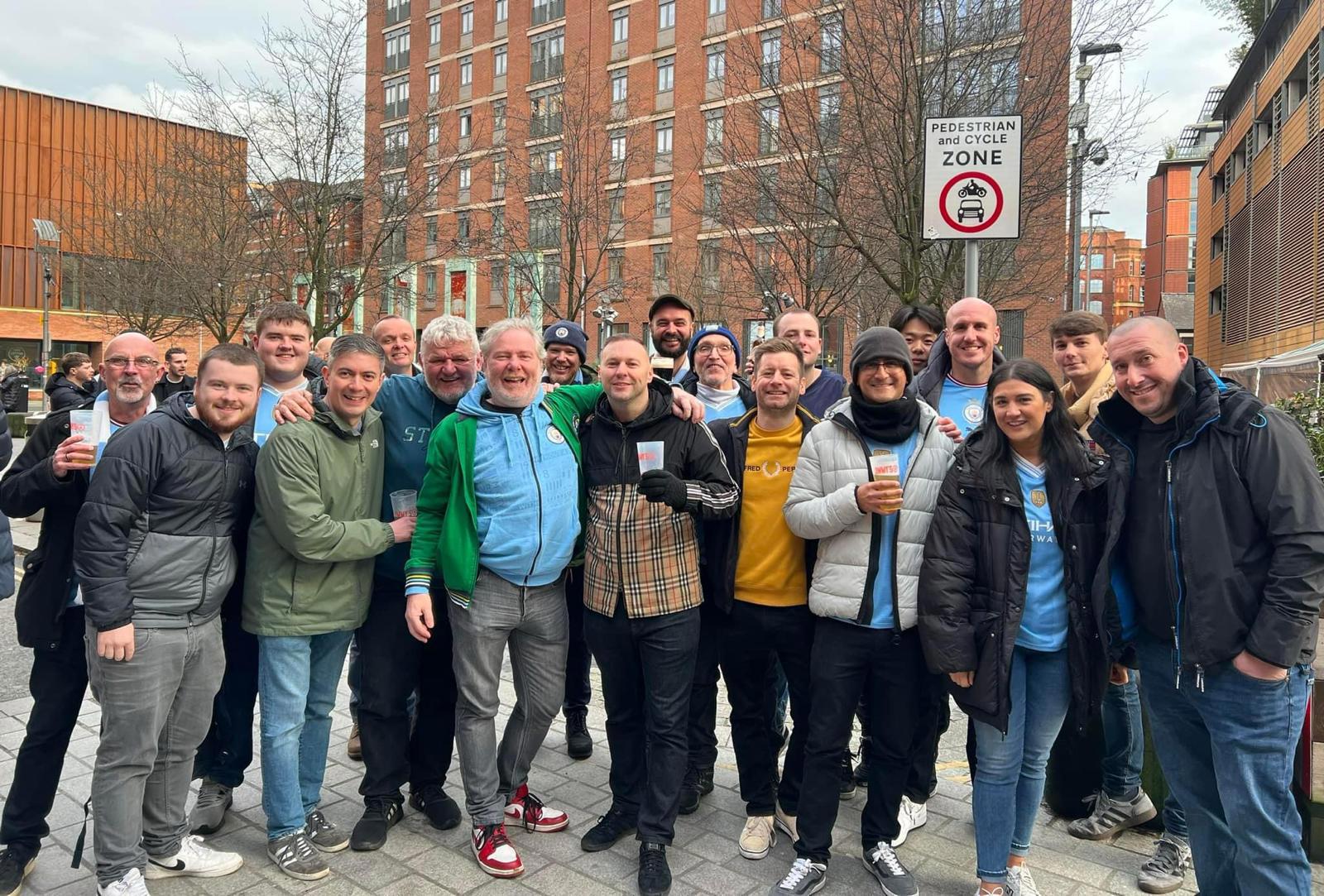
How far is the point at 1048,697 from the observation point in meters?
3.34

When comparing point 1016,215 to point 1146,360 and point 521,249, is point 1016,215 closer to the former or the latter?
point 1146,360

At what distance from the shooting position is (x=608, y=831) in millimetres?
3934

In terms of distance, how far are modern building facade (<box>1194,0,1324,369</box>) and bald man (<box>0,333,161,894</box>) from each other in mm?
29984

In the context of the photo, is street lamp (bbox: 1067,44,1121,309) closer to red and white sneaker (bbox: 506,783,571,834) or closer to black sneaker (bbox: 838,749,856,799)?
black sneaker (bbox: 838,749,856,799)

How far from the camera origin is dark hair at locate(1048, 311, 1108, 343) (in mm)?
4203

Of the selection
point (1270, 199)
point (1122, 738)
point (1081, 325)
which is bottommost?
point (1122, 738)

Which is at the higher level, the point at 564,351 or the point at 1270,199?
the point at 1270,199

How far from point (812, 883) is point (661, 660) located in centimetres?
106

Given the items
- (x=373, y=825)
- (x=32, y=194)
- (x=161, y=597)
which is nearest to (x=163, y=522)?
(x=161, y=597)

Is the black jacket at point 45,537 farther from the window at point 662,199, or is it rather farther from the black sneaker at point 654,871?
the window at point 662,199

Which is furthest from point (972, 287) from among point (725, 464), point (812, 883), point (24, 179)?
point (24, 179)

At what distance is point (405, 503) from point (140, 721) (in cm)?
127

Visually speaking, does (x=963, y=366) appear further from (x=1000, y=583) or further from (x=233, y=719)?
(x=233, y=719)

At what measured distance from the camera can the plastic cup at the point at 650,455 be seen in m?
3.45
